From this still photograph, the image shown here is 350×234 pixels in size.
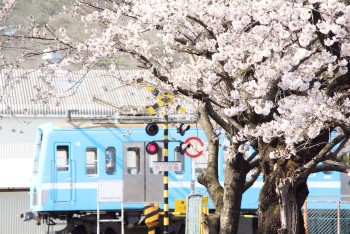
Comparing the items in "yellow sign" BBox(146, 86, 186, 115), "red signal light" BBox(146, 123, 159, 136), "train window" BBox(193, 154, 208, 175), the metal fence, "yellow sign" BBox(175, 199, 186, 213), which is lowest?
the metal fence

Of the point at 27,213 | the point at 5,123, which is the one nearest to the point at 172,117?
the point at 27,213

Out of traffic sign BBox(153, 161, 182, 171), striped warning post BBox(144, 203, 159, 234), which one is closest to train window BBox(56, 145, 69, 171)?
striped warning post BBox(144, 203, 159, 234)

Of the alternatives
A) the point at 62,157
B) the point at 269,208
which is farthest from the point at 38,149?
the point at 269,208

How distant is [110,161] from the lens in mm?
25844

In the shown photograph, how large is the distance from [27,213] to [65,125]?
2357mm

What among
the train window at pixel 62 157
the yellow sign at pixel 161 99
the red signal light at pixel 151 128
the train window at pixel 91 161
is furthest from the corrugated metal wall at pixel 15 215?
the yellow sign at pixel 161 99

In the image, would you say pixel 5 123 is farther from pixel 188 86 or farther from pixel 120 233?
pixel 188 86

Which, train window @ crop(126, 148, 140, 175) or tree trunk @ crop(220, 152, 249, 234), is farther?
train window @ crop(126, 148, 140, 175)

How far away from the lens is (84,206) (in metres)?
25.5

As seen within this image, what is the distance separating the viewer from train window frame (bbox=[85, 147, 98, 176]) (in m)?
Answer: 25.8

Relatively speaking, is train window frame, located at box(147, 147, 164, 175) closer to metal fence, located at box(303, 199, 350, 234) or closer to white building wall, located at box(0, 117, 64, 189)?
metal fence, located at box(303, 199, 350, 234)

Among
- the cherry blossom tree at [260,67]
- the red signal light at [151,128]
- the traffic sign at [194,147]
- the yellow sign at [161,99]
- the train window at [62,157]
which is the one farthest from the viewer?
the train window at [62,157]

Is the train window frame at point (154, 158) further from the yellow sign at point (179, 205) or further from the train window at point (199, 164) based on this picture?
the yellow sign at point (179, 205)

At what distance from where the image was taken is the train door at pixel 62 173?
25.5 metres
